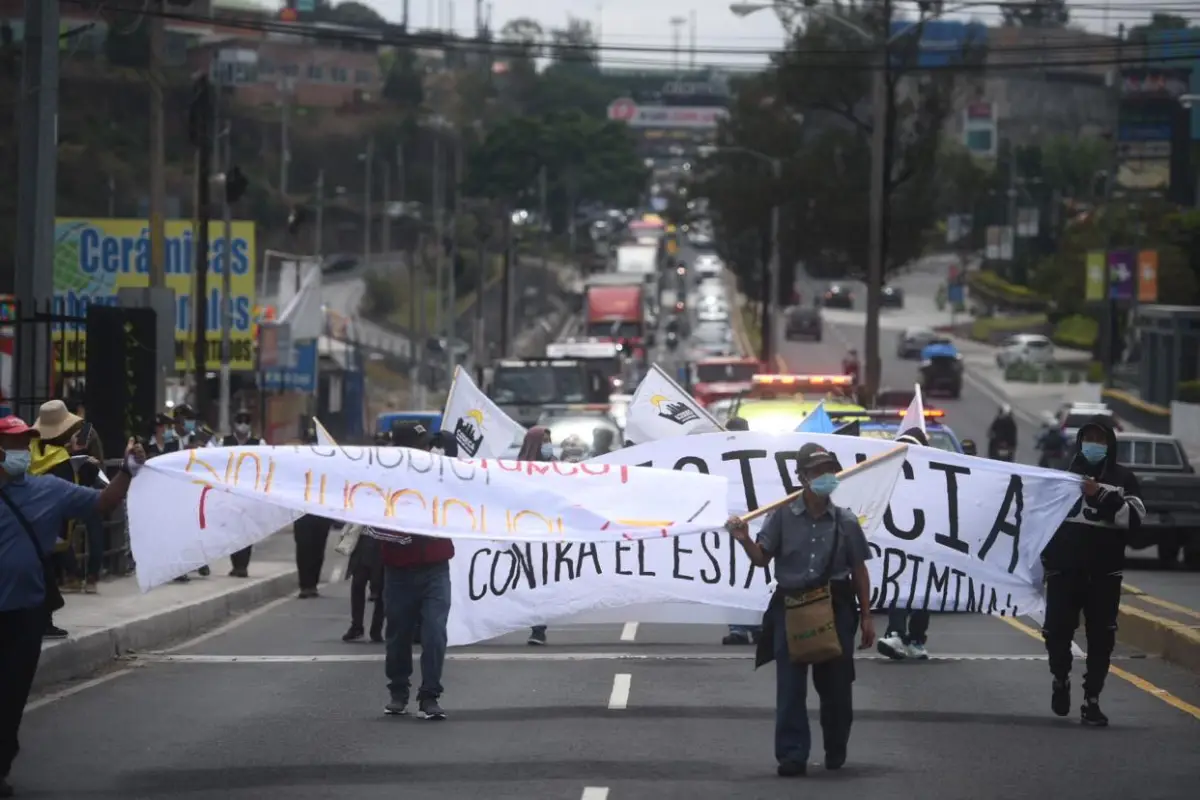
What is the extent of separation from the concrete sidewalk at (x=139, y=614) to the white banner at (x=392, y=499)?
3.41 metres

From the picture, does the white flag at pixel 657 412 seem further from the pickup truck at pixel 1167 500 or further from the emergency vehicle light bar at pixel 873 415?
the pickup truck at pixel 1167 500

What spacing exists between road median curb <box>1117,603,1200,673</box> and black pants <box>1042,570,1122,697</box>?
10.9ft

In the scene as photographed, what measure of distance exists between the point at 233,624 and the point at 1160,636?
9.02m

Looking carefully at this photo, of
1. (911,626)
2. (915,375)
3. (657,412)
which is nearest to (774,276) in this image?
(915,375)

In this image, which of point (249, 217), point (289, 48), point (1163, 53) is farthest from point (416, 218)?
point (1163, 53)

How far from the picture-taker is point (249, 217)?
10906 centimetres

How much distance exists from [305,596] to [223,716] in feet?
35.3

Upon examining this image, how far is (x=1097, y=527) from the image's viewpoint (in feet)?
41.8

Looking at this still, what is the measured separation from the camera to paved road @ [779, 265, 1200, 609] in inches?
1007

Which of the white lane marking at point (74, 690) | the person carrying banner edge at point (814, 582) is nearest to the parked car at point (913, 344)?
the white lane marking at point (74, 690)

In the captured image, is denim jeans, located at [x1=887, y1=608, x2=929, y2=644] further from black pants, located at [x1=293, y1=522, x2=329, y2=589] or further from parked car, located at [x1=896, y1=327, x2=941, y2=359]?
parked car, located at [x1=896, y1=327, x2=941, y2=359]

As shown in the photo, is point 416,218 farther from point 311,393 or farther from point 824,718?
point 824,718

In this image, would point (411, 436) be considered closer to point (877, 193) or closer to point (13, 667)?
point (13, 667)

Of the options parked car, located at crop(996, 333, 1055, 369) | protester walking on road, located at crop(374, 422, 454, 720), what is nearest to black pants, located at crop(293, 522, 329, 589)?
protester walking on road, located at crop(374, 422, 454, 720)
